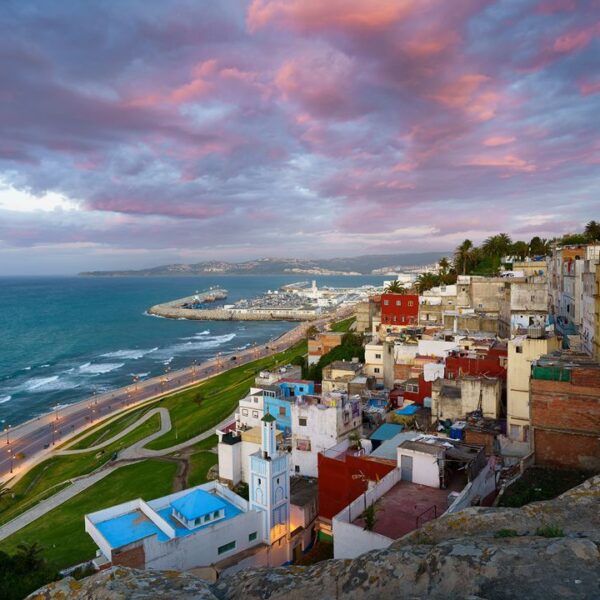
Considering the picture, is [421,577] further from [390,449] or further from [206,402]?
[206,402]

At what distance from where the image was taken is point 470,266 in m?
90.1

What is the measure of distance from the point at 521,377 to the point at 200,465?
25950 millimetres

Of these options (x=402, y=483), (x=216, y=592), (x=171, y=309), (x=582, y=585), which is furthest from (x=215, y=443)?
(x=171, y=309)

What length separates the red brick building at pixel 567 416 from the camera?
71.2 ft

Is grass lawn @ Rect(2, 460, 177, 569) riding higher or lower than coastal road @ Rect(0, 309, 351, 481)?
higher

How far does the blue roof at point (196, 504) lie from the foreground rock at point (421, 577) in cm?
1501

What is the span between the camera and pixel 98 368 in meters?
100

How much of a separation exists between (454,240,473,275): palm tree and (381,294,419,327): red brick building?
78.9 ft

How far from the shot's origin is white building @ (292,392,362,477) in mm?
32594

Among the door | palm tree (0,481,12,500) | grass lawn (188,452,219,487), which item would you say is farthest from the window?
palm tree (0,481,12,500)

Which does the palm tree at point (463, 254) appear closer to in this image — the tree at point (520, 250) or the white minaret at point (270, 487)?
the tree at point (520, 250)

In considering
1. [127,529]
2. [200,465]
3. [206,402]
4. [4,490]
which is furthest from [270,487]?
[206,402]

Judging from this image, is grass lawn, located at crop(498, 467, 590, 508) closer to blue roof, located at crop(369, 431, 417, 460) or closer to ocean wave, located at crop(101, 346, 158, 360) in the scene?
blue roof, located at crop(369, 431, 417, 460)

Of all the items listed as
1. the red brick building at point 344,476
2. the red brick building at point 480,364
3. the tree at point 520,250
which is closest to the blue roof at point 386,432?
the red brick building at point 344,476
